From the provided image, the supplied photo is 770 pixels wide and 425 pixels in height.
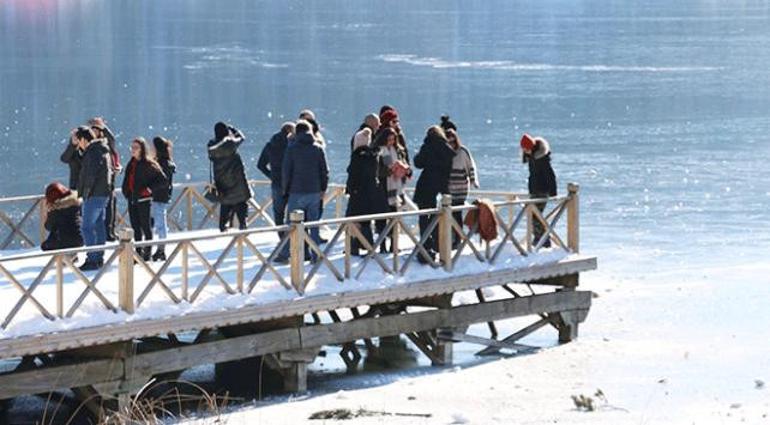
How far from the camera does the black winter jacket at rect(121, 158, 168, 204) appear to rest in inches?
773

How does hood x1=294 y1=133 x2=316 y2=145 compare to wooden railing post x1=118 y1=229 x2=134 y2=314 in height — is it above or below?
above

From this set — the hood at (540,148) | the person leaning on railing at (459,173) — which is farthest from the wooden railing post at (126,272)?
the hood at (540,148)

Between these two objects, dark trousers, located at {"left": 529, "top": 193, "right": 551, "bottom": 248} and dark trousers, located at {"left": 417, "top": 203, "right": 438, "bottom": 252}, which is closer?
dark trousers, located at {"left": 417, "top": 203, "right": 438, "bottom": 252}

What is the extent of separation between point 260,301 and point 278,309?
0.22 m

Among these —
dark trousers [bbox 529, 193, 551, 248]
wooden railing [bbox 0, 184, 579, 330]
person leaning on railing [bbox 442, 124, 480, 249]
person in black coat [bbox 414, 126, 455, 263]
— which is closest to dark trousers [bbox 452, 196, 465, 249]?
person leaning on railing [bbox 442, 124, 480, 249]

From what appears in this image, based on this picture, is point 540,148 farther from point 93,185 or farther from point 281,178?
point 93,185

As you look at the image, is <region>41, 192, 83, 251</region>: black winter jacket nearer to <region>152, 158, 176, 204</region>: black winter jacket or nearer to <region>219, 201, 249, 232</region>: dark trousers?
<region>152, 158, 176, 204</region>: black winter jacket

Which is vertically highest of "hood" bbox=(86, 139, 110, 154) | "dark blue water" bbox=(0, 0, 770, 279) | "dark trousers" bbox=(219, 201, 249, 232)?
"hood" bbox=(86, 139, 110, 154)

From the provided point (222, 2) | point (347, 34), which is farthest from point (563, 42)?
point (222, 2)

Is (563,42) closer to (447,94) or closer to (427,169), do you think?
(447,94)

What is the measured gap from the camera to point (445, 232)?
1997cm

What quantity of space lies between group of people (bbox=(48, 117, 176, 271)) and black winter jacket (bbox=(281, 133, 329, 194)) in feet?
4.42

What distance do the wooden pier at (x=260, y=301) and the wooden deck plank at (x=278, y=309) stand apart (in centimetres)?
1

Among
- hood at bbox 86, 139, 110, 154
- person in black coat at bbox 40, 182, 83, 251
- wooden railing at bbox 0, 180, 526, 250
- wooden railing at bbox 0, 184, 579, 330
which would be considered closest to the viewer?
wooden railing at bbox 0, 184, 579, 330
